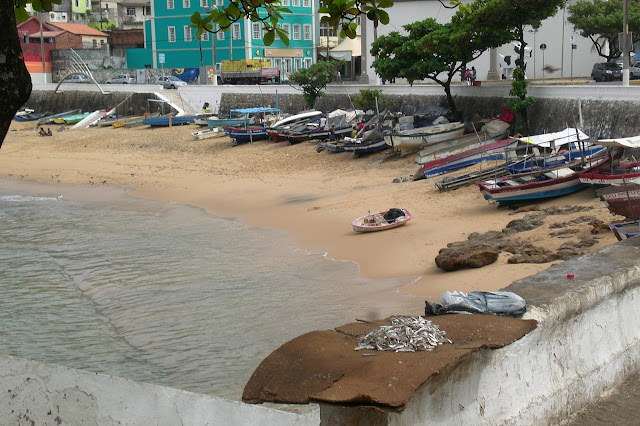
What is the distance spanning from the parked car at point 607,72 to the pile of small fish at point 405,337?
3184 cm

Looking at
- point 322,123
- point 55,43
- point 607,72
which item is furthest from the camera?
point 55,43

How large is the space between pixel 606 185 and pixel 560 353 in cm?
1276

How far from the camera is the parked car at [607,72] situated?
33.4 m

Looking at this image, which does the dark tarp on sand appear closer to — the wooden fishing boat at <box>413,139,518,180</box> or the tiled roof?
the wooden fishing boat at <box>413,139,518,180</box>

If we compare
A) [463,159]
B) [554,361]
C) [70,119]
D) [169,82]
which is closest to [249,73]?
[169,82]

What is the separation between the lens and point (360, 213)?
797 inches

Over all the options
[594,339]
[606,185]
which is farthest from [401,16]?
[594,339]

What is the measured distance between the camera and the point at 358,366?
397 centimetres

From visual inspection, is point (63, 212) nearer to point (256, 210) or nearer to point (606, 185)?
point (256, 210)

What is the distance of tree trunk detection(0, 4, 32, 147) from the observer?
12.7 feet

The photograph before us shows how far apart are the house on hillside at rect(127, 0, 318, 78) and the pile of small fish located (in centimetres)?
5611

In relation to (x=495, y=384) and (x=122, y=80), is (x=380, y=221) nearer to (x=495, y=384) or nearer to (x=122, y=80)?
(x=495, y=384)

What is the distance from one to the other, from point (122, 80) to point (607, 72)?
37487 millimetres

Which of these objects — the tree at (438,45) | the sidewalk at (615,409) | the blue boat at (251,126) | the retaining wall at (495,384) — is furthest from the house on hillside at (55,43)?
the sidewalk at (615,409)
